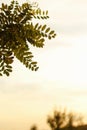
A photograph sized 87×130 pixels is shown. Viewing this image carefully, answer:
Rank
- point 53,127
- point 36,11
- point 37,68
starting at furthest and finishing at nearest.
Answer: point 53,127
point 36,11
point 37,68

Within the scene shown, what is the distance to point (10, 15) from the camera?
3301 mm

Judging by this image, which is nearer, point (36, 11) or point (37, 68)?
point (37, 68)

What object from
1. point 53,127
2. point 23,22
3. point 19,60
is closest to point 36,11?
point 23,22

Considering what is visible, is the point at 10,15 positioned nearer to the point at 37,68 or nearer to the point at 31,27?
the point at 31,27

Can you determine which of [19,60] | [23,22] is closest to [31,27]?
[23,22]

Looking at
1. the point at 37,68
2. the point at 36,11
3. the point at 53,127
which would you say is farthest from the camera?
the point at 53,127

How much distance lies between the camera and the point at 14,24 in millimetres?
3312

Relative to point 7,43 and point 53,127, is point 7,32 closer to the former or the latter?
point 7,43

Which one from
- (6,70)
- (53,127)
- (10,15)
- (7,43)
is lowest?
(6,70)

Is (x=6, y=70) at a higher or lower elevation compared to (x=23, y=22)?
lower

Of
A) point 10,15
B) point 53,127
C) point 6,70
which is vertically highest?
point 53,127

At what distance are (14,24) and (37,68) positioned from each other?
410 mm

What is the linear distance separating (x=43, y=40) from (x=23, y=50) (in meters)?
0.18

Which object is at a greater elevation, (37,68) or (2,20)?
(2,20)
